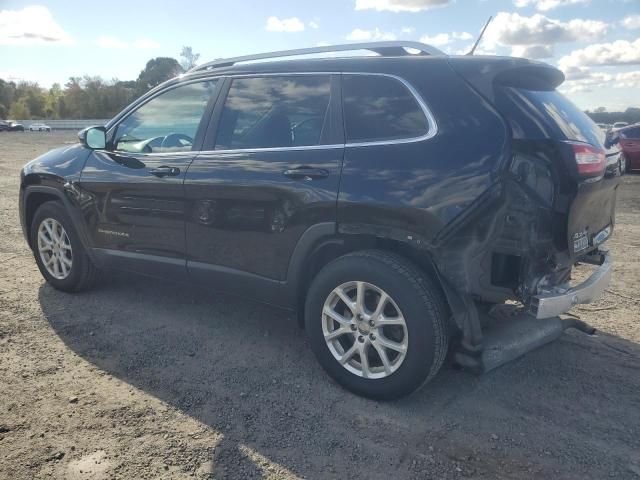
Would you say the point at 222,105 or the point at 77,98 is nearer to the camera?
the point at 222,105

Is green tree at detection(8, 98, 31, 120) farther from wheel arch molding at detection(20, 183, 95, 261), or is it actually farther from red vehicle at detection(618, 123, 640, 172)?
wheel arch molding at detection(20, 183, 95, 261)

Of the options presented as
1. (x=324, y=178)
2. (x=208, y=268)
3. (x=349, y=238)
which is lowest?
(x=208, y=268)

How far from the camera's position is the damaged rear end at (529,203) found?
2.81m

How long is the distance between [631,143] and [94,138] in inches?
571

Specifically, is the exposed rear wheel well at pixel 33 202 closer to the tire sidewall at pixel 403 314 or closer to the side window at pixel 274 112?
the side window at pixel 274 112

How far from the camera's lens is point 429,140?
296 cm

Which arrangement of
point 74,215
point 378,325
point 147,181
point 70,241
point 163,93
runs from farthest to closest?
point 70,241, point 74,215, point 163,93, point 147,181, point 378,325

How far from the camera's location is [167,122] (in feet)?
13.8

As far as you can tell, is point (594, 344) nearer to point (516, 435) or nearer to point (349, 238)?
point (516, 435)

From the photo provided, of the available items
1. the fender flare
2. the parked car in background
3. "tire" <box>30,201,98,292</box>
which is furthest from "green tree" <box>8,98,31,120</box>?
the fender flare

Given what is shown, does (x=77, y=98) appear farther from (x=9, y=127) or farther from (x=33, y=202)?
(x=33, y=202)

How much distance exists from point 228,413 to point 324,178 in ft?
4.77

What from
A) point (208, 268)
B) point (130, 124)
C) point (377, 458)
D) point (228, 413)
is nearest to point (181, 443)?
point (228, 413)

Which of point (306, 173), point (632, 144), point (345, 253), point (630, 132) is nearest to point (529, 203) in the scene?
point (345, 253)
